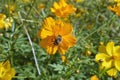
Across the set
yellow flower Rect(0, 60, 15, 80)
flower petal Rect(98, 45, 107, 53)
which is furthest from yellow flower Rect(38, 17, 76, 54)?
yellow flower Rect(0, 60, 15, 80)

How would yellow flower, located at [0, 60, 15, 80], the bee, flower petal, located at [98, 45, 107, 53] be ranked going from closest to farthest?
yellow flower, located at [0, 60, 15, 80], the bee, flower petal, located at [98, 45, 107, 53]

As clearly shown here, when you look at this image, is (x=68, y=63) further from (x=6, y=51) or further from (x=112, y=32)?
(x=112, y=32)

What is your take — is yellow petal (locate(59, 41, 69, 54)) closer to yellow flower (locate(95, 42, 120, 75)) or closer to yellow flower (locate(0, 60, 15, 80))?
yellow flower (locate(95, 42, 120, 75))

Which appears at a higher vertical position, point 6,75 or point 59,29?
point 59,29

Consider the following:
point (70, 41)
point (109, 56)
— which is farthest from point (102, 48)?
point (70, 41)

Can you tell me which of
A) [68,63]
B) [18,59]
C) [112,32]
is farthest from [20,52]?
[112,32]

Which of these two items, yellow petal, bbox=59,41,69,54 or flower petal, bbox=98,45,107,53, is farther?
flower petal, bbox=98,45,107,53

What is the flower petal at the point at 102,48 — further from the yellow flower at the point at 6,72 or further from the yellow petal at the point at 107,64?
the yellow flower at the point at 6,72
